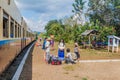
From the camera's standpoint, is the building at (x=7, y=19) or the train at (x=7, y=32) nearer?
the building at (x=7, y=19)

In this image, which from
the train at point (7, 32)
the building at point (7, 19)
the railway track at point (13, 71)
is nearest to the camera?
the building at point (7, 19)

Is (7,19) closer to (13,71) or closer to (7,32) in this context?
(7,32)

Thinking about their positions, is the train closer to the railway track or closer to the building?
the building

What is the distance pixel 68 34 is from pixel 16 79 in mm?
48218

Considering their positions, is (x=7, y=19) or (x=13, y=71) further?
(x=13, y=71)

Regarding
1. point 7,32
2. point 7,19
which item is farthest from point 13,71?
point 7,19

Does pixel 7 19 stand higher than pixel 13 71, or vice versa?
pixel 7 19

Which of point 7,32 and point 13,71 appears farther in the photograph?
point 13,71

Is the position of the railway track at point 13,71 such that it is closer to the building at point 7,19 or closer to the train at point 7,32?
the train at point 7,32

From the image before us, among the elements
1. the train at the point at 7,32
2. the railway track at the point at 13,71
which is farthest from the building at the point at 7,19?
the railway track at the point at 13,71

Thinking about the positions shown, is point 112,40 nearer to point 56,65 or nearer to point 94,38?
point 94,38

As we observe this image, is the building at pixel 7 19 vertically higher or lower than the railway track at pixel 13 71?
higher

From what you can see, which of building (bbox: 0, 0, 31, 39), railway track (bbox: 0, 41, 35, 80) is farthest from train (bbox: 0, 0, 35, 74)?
railway track (bbox: 0, 41, 35, 80)

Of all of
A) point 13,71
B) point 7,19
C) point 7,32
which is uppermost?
point 7,19
